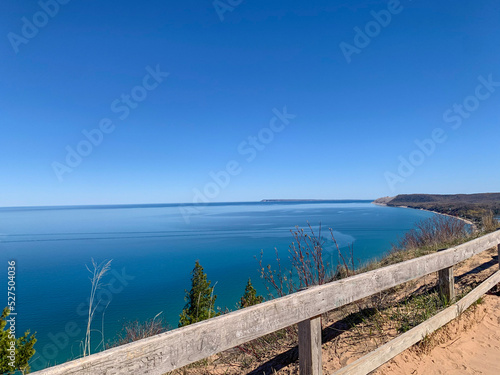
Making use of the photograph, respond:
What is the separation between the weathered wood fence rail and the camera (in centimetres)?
136

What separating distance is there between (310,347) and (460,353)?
2353mm

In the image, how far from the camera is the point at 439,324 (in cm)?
336

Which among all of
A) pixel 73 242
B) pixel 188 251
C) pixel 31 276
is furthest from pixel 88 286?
pixel 73 242

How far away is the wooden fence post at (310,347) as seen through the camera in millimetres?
2166

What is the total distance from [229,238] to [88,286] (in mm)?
22260

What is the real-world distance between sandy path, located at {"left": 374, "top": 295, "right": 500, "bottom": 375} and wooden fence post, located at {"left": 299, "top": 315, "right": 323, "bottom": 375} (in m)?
1.14

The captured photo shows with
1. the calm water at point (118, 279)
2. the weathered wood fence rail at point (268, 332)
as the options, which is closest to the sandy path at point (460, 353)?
the weathered wood fence rail at point (268, 332)

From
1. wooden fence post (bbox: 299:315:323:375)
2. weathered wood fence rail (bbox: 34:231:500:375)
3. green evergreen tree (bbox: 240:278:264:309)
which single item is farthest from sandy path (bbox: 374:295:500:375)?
green evergreen tree (bbox: 240:278:264:309)

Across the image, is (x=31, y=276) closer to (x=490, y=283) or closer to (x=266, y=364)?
(x=266, y=364)

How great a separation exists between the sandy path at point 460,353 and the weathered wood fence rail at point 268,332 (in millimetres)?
228

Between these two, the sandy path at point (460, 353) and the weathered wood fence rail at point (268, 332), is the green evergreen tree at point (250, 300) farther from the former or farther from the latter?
the weathered wood fence rail at point (268, 332)

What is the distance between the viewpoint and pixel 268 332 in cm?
193

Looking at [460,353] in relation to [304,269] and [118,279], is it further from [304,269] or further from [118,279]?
[118,279]

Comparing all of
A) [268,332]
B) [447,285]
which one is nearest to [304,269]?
[447,285]
